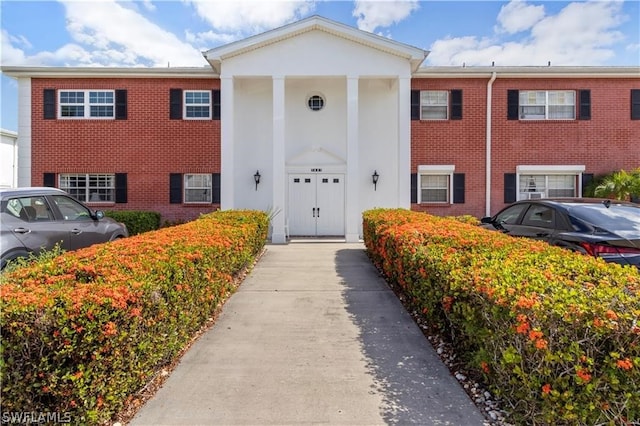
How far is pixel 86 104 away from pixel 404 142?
11.5 metres

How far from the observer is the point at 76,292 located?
2.81 meters

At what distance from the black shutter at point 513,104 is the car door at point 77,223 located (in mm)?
13445

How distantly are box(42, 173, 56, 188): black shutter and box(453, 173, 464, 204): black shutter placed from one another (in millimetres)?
14613

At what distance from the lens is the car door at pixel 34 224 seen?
18.4 ft

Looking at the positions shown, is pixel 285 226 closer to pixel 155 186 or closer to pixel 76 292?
pixel 155 186

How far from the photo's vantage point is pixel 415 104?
13.9 metres

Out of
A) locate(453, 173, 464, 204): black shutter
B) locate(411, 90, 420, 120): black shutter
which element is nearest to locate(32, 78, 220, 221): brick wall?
locate(411, 90, 420, 120): black shutter

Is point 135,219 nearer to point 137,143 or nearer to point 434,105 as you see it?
point 137,143

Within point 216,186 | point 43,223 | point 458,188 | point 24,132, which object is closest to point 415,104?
point 458,188

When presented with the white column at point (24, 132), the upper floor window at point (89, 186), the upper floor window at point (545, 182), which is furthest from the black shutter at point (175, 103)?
the upper floor window at point (545, 182)

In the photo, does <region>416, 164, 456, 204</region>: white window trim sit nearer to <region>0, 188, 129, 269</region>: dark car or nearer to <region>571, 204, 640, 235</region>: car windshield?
<region>571, 204, 640, 235</region>: car windshield

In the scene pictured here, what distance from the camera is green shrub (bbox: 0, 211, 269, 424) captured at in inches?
98.3

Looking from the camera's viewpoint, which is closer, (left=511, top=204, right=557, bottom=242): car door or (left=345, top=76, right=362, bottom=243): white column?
(left=511, top=204, right=557, bottom=242): car door

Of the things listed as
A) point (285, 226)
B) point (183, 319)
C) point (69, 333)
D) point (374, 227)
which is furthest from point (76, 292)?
point (285, 226)
